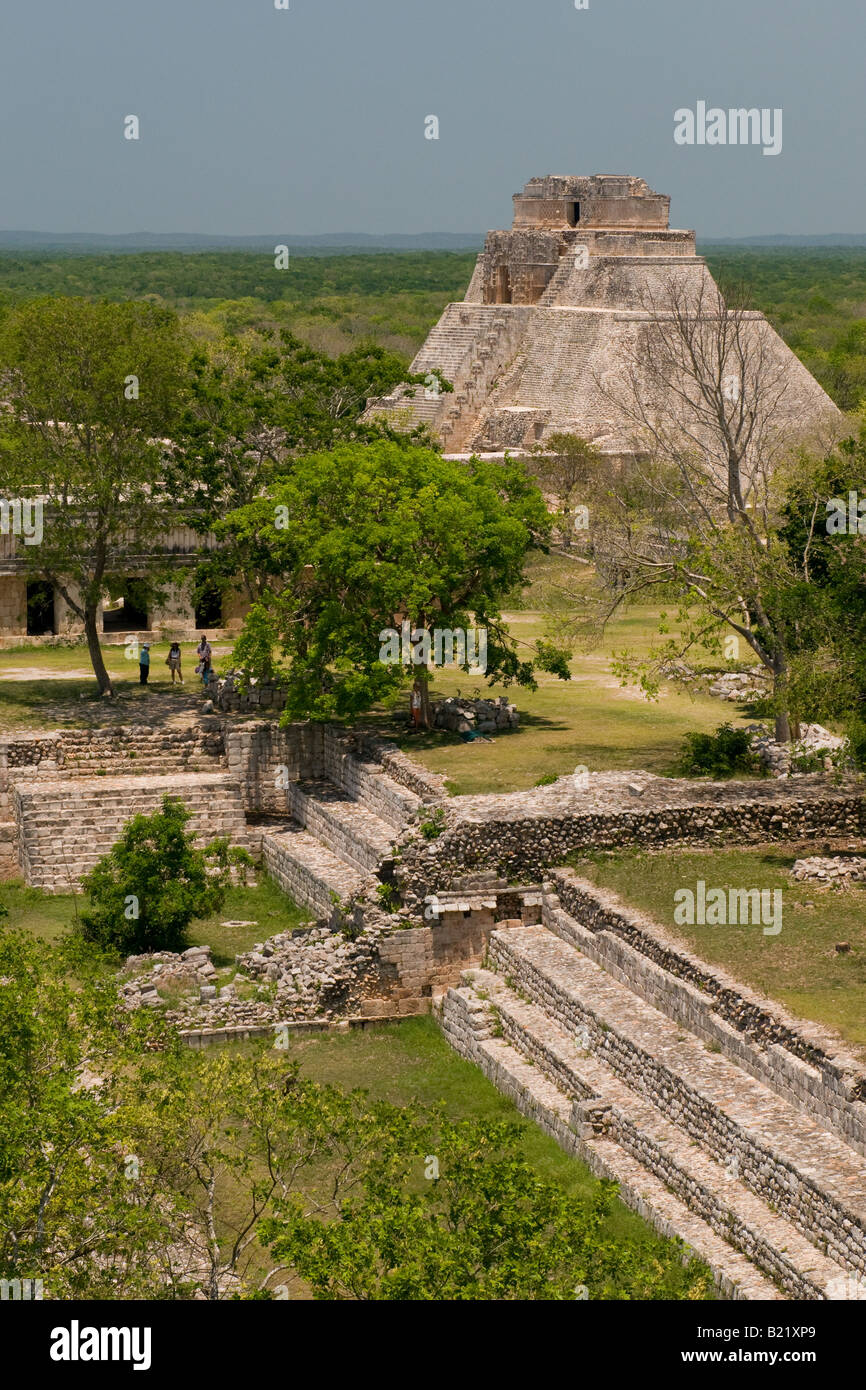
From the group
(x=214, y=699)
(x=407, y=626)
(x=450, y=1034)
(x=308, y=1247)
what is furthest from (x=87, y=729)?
(x=308, y=1247)

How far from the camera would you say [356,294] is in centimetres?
14100

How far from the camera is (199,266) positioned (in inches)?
7047

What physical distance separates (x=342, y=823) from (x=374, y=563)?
3.57 meters

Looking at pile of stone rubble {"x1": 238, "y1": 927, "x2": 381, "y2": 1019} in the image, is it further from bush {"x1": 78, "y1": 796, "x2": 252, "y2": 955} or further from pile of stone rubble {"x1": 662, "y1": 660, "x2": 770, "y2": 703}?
pile of stone rubble {"x1": 662, "y1": 660, "x2": 770, "y2": 703}

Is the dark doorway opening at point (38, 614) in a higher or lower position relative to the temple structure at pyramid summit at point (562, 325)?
lower

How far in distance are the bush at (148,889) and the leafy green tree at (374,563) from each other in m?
3.93

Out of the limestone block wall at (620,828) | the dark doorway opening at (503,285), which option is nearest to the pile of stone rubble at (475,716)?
the limestone block wall at (620,828)

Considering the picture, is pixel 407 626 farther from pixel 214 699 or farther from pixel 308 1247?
pixel 308 1247

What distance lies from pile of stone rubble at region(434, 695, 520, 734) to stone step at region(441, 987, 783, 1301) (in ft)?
22.8

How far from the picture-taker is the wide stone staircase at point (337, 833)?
77.5 feet

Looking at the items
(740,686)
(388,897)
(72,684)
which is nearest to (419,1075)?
(388,897)

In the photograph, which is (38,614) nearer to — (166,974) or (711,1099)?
(166,974)

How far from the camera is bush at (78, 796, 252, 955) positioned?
73.8 feet

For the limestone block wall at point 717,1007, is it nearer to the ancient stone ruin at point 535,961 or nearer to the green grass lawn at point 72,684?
the ancient stone ruin at point 535,961
